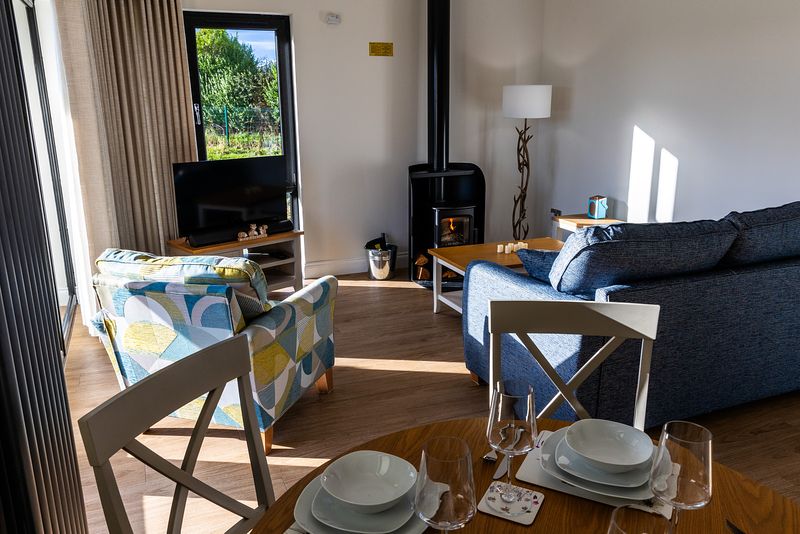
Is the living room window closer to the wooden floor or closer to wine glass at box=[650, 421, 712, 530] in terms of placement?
the wooden floor

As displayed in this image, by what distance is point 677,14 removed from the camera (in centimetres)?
475

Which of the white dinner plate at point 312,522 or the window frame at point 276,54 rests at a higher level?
the window frame at point 276,54

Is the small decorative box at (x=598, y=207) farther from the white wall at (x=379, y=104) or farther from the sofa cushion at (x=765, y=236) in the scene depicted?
the sofa cushion at (x=765, y=236)

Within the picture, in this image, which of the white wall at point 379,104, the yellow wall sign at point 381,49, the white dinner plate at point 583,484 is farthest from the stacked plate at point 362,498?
the yellow wall sign at point 381,49

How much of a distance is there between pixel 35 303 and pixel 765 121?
14.1 ft

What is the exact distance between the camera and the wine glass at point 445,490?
1.09 metres

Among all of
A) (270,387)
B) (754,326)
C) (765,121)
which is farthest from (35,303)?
(765,121)

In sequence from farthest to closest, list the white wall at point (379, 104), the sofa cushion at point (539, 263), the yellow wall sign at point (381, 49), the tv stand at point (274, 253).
Result: the yellow wall sign at point (381, 49) → the white wall at point (379, 104) → the tv stand at point (274, 253) → the sofa cushion at point (539, 263)

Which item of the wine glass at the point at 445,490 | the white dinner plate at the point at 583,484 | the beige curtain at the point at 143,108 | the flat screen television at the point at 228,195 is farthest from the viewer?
the flat screen television at the point at 228,195

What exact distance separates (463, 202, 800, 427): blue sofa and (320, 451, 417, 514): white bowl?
146 cm

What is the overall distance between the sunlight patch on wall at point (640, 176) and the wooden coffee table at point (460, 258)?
903mm

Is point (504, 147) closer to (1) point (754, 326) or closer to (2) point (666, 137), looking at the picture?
(2) point (666, 137)

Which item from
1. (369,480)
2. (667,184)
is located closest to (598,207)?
(667,184)

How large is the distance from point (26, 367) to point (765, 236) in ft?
9.56
